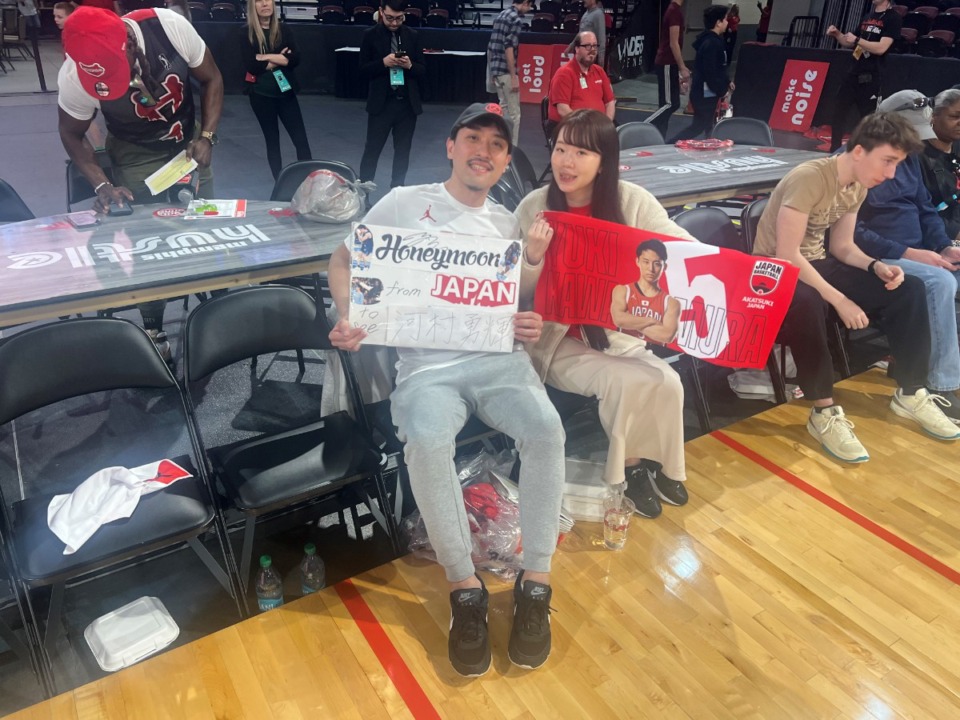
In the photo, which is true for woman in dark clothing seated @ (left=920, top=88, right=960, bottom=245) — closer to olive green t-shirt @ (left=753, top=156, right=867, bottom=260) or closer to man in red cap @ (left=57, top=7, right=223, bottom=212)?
olive green t-shirt @ (left=753, top=156, right=867, bottom=260)

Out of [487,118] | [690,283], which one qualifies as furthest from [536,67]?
[690,283]

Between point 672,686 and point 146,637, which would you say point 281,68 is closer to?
point 146,637

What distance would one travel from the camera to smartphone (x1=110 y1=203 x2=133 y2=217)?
10.2 ft

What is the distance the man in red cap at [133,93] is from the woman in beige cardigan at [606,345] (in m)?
1.88

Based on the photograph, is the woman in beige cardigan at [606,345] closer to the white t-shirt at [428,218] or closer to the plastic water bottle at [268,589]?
the white t-shirt at [428,218]

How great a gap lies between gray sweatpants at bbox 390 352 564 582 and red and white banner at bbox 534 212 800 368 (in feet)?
1.29

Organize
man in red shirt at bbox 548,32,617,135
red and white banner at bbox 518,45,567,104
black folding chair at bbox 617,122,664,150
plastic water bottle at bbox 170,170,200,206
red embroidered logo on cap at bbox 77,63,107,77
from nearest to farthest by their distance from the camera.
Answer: red embroidered logo on cap at bbox 77,63,107,77 → plastic water bottle at bbox 170,170,200,206 → black folding chair at bbox 617,122,664,150 → man in red shirt at bbox 548,32,617,135 → red and white banner at bbox 518,45,567,104

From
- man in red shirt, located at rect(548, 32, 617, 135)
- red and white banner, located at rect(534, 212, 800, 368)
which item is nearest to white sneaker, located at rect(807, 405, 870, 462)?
red and white banner, located at rect(534, 212, 800, 368)

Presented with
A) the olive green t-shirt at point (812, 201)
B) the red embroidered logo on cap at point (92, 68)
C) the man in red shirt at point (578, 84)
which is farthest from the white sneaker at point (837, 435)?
the red embroidered logo on cap at point (92, 68)

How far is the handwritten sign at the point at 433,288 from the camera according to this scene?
86.0 inches

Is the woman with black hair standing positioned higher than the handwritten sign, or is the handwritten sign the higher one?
the woman with black hair standing

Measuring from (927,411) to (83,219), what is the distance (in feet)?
12.8

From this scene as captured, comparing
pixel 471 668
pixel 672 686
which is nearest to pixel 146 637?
pixel 471 668

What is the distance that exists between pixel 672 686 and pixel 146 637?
61.8 inches
